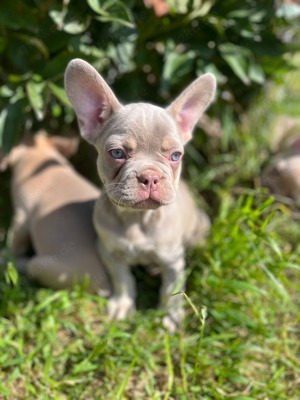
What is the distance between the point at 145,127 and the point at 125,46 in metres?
1.42

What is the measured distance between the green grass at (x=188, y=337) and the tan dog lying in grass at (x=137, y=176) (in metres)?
0.24

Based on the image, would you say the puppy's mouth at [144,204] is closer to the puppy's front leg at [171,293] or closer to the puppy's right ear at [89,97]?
the puppy's right ear at [89,97]

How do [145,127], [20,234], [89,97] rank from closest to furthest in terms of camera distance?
[145,127] < [89,97] < [20,234]

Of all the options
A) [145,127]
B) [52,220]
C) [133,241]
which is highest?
[145,127]

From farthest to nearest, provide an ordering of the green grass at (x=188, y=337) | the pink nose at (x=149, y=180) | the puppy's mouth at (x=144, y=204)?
the green grass at (x=188, y=337) < the puppy's mouth at (x=144, y=204) < the pink nose at (x=149, y=180)

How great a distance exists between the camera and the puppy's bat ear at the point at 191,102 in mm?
3428

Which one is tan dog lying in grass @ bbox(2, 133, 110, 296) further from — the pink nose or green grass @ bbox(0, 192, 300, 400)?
the pink nose

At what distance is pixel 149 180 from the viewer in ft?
10.0

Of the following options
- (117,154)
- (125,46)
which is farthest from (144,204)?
(125,46)

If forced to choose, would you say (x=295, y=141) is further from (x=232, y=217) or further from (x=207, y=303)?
(x=207, y=303)

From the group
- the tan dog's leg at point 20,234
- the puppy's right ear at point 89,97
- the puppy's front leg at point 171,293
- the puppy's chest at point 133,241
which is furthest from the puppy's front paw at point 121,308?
the puppy's right ear at point 89,97

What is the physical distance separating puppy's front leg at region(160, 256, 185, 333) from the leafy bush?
154cm

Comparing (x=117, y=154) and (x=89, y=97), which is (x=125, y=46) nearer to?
(x=89, y=97)

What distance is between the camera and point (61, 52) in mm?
4246
